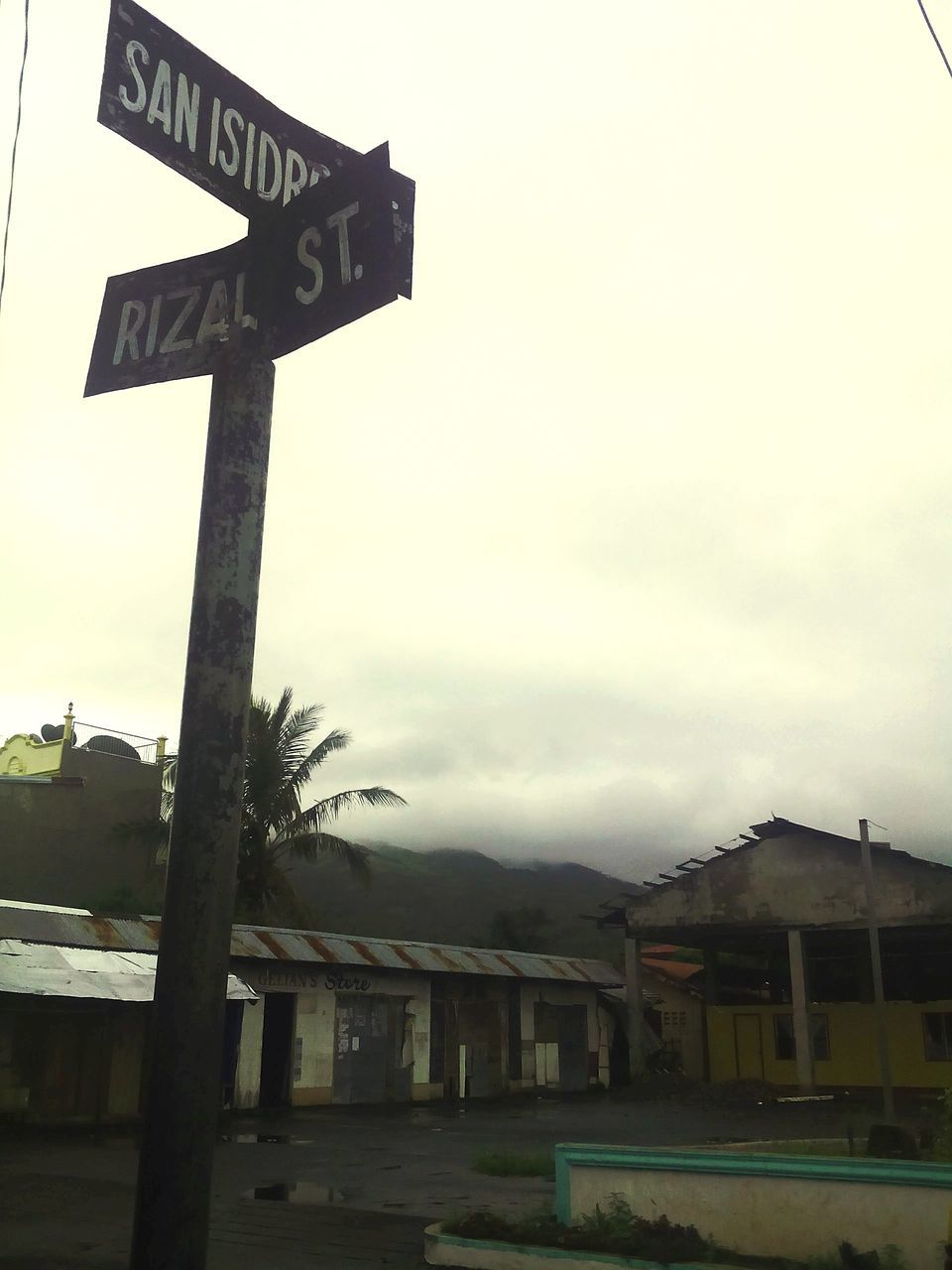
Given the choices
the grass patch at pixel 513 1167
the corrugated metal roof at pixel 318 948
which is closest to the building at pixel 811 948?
the corrugated metal roof at pixel 318 948

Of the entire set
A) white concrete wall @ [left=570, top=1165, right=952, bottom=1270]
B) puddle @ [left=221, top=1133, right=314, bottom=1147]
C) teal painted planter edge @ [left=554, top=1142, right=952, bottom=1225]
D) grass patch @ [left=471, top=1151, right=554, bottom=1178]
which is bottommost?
puddle @ [left=221, top=1133, right=314, bottom=1147]

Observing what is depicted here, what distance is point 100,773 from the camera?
35.2m

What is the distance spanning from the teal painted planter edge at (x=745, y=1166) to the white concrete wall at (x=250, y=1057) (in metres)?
16.5

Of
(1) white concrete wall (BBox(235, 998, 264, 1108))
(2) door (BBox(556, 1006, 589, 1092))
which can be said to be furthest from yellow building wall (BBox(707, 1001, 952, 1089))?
(1) white concrete wall (BBox(235, 998, 264, 1108))

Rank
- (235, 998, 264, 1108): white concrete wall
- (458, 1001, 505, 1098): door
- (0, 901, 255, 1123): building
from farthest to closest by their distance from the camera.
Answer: (458, 1001, 505, 1098): door → (235, 998, 264, 1108): white concrete wall → (0, 901, 255, 1123): building

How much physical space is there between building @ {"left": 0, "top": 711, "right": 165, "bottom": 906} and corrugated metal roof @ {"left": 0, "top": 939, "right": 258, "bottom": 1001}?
961 centimetres

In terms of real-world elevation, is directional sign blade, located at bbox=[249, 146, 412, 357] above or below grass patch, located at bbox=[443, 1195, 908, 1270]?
above

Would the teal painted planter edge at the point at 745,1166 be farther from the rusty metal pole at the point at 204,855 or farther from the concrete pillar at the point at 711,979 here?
the concrete pillar at the point at 711,979

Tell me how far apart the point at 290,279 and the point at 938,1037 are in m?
35.6

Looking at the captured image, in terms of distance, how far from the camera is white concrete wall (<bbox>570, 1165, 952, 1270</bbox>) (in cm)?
693

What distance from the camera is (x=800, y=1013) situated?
29594mm

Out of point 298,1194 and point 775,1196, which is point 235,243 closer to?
point 775,1196

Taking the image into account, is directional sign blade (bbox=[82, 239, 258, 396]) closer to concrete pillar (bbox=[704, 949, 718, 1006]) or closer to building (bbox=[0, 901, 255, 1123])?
building (bbox=[0, 901, 255, 1123])

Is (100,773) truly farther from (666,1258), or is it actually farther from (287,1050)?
(666,1258)
